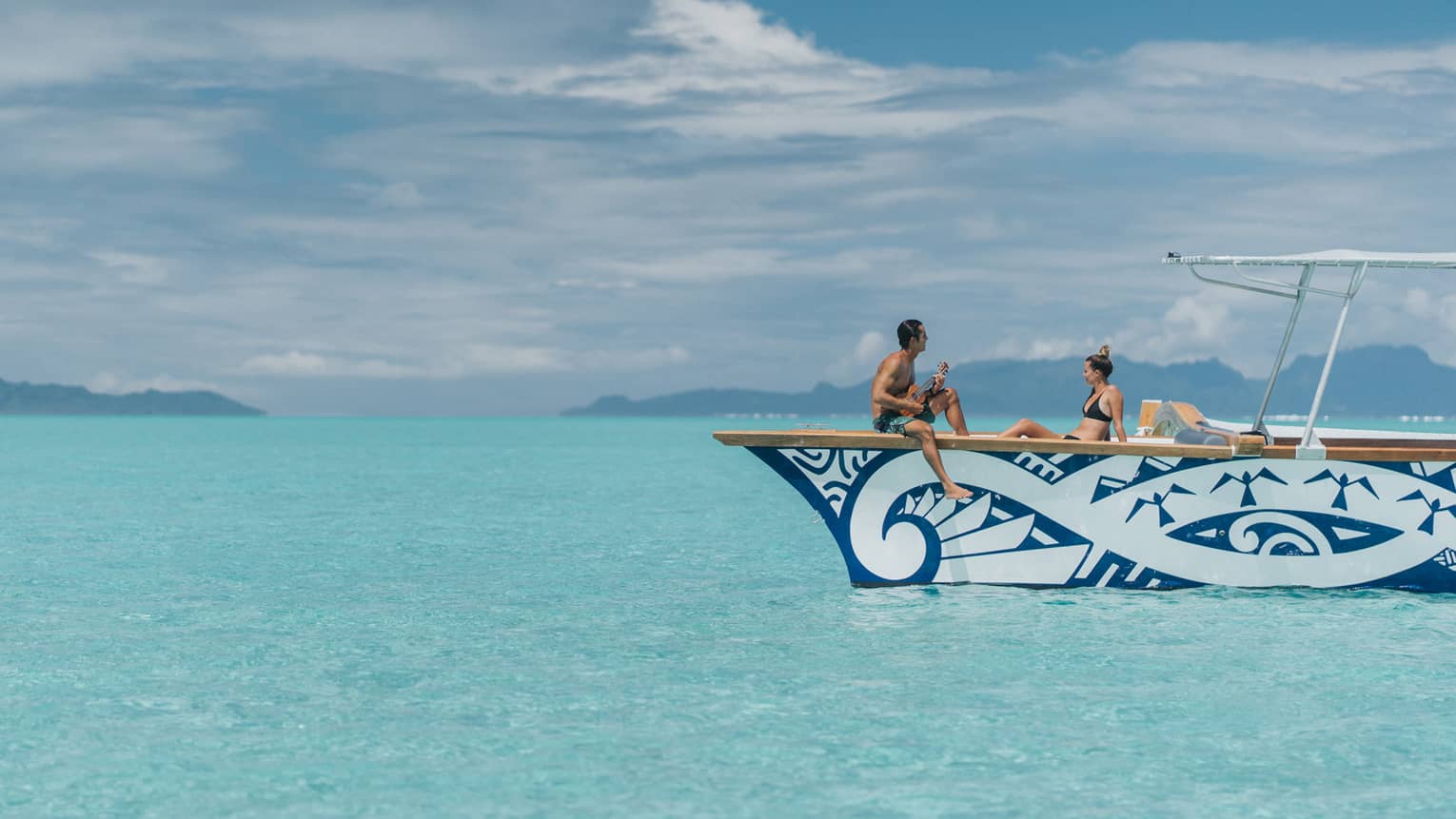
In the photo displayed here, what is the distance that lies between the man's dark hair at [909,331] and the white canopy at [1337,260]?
98.0 inches

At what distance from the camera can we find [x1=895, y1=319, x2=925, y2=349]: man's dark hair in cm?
1162

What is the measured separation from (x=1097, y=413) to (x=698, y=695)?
5.21m

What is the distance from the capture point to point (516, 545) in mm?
19875

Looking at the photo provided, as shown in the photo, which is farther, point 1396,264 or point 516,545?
point 516,545

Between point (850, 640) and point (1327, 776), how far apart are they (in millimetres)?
4017

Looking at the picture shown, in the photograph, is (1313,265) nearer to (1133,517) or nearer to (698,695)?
(1133,517)

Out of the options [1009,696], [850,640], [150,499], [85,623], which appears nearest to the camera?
[1009,696]

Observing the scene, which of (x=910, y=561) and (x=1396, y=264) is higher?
(x=1396, y=264)

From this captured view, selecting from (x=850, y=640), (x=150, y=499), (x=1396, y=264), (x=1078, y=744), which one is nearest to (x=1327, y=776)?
(x=1078, y=744)

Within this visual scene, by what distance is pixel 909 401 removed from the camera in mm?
11477

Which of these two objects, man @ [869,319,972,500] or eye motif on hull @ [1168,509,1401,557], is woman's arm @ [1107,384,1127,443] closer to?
eye motif on hull @ [1168,509,1401,557]

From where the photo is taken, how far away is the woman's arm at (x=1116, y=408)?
11.9 meters

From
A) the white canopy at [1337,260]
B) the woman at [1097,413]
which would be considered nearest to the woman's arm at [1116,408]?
the woman at [1097,413]

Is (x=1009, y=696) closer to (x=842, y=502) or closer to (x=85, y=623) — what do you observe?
(x=842, y=502)
